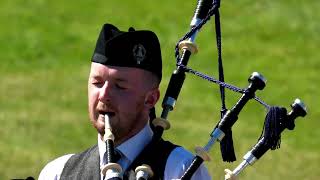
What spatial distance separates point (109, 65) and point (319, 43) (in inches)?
544

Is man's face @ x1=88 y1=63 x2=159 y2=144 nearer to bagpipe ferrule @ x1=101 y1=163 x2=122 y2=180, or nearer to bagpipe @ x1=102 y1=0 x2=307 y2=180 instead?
bagpipe @ x1=102 y1=0 x2=307 y2=180

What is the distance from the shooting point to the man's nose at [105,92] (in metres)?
5.68

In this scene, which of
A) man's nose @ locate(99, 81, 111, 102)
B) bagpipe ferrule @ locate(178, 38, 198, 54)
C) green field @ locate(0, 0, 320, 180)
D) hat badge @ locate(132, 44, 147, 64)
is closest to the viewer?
man's nose @ locate(99, 81, 111, 102)

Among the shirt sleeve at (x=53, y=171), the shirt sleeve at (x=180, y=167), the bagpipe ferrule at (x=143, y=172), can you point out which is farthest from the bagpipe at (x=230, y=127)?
the shirt sleeve at (x=53, y=171)

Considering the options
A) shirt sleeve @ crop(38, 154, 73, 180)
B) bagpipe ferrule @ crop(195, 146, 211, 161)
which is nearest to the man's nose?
bagpipe ferrule @ crop(195, 146, 211, 161)

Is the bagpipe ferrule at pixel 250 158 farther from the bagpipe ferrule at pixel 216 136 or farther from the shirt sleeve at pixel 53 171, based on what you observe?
the shirt sleeve at pixel 53 171

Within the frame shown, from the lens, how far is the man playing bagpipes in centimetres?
570

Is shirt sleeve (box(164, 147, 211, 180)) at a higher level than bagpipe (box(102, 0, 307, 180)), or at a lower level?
lower

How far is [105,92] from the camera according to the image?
5.68 m

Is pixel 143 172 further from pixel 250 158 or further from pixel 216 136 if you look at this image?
pixel 250 158

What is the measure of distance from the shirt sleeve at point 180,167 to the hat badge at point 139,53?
1.55 ft

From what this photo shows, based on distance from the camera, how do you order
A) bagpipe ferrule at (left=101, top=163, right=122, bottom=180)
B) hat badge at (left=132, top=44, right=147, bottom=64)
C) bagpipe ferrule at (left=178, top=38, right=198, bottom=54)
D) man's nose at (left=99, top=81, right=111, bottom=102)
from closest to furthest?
bagpipe ferrule at (left=101, top=163, right=122, bottom=180)
man's nose at (left=99, top=81, right=111, bottom=102)
hat badge at (left=132, top=44, right=147, bottom=64)
bagpipe ferrule at (left=178, top=38, right=198, bottom=54)

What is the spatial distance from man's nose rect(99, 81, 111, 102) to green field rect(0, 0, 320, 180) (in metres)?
7.60

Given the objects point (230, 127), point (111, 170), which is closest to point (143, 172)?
point (111, 170)
